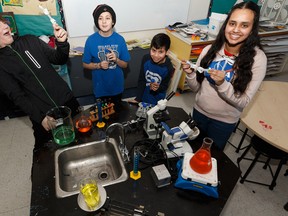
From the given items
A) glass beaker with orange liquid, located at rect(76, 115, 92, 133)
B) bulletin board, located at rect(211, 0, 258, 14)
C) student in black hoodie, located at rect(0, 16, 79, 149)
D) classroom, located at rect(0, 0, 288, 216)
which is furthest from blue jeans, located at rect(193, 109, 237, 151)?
bulletin board, located at rect(211, 0, 258, 14)

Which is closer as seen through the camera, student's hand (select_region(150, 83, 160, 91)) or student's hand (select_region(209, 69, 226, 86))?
student's hand (select_region(209, 69, 226, 86))

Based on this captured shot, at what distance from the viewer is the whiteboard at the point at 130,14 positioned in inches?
106

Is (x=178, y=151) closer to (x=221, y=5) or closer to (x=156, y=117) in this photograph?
(x=156, y=117)

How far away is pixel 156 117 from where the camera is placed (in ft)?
4.23

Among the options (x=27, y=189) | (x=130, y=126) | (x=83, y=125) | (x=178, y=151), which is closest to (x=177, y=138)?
(x=178, y=151)

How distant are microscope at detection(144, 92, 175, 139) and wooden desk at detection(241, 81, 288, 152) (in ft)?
2.72

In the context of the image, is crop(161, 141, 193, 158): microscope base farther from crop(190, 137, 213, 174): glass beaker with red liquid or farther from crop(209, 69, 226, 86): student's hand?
crop(209, 69, 226, 86): student's hand

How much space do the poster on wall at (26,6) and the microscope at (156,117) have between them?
6.89 feet

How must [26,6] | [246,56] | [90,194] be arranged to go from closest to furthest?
1. [90,194]
2. [246,56]
3. [26,6]

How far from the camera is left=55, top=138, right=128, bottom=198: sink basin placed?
1.24 meters

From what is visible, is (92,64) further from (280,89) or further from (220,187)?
(280,89)

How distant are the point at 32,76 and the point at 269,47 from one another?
3.58 m

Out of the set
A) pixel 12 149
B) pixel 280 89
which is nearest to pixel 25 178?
pixel 12 149

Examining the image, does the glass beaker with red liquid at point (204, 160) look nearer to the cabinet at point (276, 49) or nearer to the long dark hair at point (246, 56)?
the long dark hair at point (246, 56)
